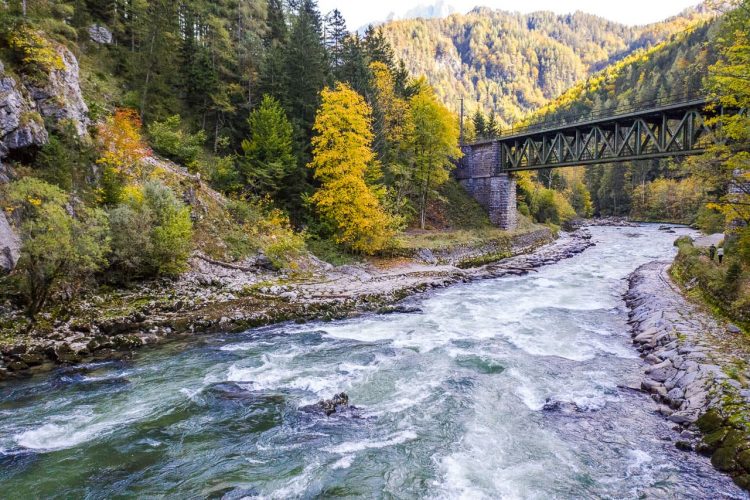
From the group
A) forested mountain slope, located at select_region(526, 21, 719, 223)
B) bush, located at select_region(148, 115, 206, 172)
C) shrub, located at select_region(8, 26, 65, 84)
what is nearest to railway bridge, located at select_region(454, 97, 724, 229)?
forested mountain slope, located at select_region(526, 21, 719, 223)

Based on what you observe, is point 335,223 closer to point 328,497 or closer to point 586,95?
point 328,497

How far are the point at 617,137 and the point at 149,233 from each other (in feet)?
110

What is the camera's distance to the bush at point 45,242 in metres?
12.4

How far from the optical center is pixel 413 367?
12.9m

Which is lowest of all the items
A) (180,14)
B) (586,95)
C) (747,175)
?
(747,175)

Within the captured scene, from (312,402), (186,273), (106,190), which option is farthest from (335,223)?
(312,402)

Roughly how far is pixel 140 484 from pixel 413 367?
302 inches

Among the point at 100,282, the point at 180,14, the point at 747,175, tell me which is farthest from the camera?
the point at 180,14

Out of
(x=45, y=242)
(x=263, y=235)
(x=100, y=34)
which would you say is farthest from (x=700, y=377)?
(x=100, y=34)

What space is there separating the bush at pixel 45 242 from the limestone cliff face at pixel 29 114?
23.5 inches

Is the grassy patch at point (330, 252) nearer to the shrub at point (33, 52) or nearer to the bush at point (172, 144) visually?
the bush at point (172, 144)

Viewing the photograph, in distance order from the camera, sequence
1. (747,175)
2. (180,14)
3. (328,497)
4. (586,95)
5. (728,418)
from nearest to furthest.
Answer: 1. (328,497)
2. (728,418)
3. (747,175)
4. (180,14)
5. (586,95)

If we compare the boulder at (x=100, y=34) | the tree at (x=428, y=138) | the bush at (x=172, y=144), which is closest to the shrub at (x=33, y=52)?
the bush at (x=172, y=144)

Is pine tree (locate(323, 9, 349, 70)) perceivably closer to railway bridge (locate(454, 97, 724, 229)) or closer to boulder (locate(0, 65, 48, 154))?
railway bridge (locate(454, 97, 724, 229))
